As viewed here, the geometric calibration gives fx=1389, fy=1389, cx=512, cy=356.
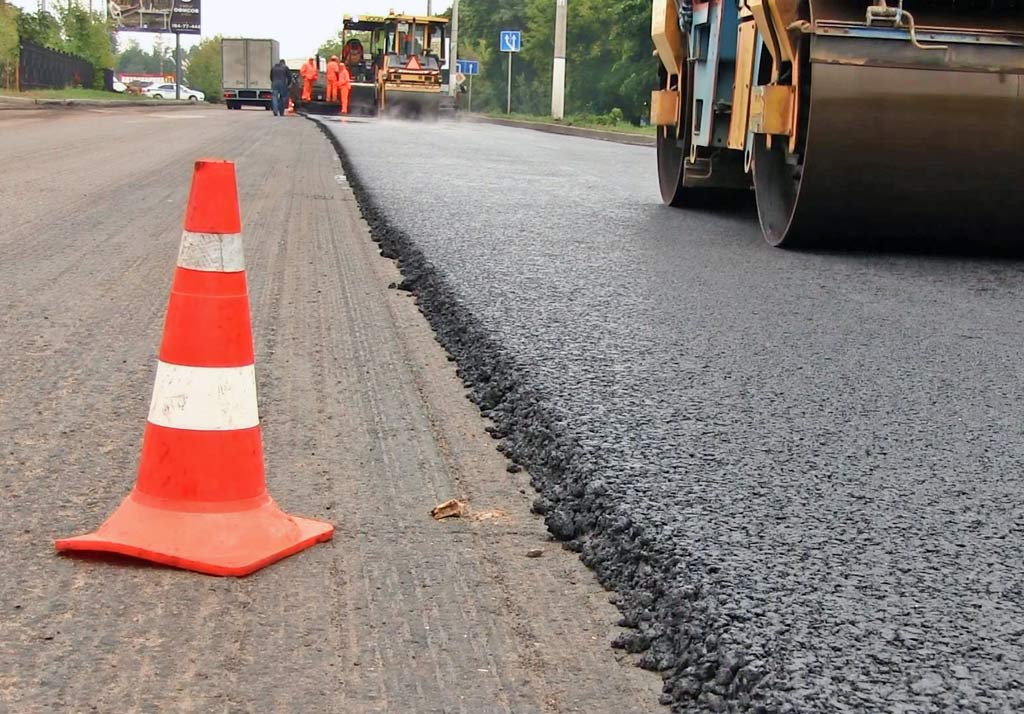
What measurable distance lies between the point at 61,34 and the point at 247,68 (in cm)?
1866

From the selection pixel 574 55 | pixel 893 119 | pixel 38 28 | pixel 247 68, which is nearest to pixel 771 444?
pixel 893 119

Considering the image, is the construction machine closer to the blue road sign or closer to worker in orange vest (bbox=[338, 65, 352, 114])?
worker in orange vest (bbox=[338, 65, 352, 114])

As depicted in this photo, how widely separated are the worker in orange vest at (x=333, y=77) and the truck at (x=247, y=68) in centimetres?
1534

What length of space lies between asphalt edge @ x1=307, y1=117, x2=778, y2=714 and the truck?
5250 centimetres

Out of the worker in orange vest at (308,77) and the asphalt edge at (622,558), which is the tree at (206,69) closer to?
the worker in orange vest at (308,77)

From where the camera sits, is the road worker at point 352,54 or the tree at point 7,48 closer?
the road worker at point 352,54

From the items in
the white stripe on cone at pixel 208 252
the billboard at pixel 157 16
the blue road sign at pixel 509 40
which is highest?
the billboard at pixel 157 16

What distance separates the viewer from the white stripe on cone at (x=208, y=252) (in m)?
3.00

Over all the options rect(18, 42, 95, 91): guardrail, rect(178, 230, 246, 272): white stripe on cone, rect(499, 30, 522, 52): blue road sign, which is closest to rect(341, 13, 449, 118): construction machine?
rect(499, 30, 522, 52): blue road sign

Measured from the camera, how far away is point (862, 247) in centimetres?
777

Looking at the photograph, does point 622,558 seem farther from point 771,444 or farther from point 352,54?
point 352,54

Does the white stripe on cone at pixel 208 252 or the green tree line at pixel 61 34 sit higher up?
the green tree line at pixel 61 34

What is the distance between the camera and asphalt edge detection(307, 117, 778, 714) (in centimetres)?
219

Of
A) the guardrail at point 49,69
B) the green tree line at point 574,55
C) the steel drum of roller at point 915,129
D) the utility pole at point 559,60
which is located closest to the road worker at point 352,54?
the utility pole at point 559,60
